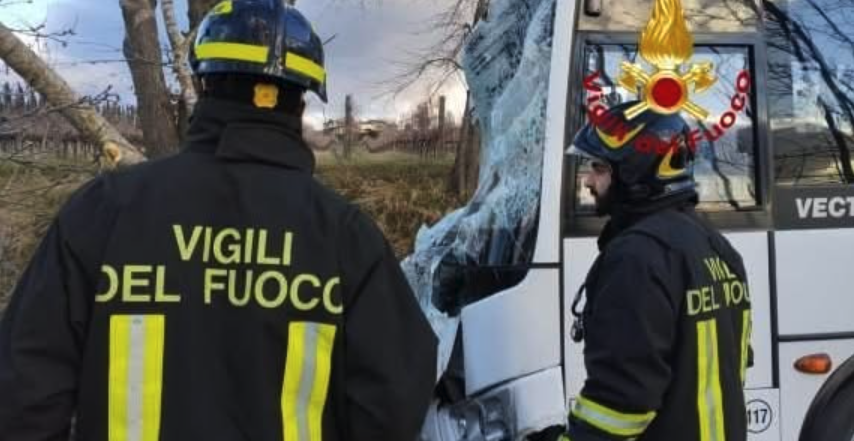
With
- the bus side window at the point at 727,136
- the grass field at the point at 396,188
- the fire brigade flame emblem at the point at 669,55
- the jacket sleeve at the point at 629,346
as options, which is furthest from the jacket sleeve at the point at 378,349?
the grass field at the point at 396,188

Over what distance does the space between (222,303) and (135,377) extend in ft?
0.68

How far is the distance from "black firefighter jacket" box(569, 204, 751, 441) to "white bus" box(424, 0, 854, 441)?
3.76 ft

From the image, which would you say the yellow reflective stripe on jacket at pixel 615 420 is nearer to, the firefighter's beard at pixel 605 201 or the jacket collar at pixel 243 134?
the firefighter's beard at pixel 605 201

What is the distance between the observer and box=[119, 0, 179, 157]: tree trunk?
6855 millimetres

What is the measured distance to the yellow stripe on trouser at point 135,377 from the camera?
1.75m

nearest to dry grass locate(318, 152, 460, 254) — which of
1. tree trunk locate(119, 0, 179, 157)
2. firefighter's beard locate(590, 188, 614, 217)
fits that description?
tree trunk locate(119, 0, 179, 157)

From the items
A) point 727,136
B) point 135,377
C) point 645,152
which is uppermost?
point 727,136

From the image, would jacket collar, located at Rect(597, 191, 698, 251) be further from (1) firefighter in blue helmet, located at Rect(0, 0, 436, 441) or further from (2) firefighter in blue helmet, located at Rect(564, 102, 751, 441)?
(1) firefighter in blue helmet, located at Rect(0, 0, 436, 441)

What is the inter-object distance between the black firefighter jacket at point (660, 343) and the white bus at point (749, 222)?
1146 millimetres

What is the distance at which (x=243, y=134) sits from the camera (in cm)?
184

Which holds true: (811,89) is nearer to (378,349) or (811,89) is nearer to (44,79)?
(378,349)

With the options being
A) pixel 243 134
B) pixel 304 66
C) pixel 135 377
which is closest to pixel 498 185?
pixel 304 66

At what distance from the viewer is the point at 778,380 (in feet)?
12.3

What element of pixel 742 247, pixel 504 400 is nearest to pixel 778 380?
pixel 742 247
